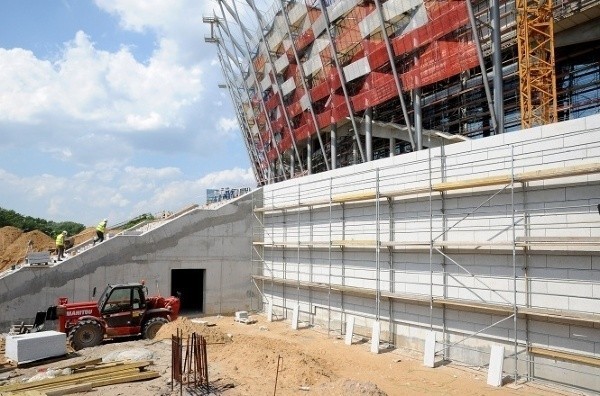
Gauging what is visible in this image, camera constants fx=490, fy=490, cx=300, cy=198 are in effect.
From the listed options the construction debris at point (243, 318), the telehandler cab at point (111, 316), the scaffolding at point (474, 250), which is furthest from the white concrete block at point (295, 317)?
the telehandler cab at point (111, 316)

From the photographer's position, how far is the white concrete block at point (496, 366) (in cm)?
1005

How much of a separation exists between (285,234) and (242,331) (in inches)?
166

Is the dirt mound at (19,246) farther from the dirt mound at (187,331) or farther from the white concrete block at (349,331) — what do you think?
the white concrete block at (349,331)

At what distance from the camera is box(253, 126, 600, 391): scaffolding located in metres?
9.60

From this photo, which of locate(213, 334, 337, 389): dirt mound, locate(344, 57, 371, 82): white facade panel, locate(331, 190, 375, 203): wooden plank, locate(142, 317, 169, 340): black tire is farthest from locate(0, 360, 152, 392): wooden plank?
locate(344, 57, 371, 82): white facade panel

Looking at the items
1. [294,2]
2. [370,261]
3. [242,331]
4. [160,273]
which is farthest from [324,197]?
[294,2]

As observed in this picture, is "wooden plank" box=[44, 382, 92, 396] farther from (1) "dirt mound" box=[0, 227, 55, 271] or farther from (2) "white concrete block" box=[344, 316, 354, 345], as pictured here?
(1) "dirt mound" box=[0, 227, 55, 271]

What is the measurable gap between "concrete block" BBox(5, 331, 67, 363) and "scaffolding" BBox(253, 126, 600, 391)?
26.0ft

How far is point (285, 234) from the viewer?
19391mm

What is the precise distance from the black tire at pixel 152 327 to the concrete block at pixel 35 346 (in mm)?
2461

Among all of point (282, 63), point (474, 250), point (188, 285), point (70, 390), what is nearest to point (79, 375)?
point (70, 390)

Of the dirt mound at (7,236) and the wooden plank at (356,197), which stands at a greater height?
the wooden plank at (356,197)

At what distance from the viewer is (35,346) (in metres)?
11.9

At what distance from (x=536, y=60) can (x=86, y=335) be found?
19513 mm
